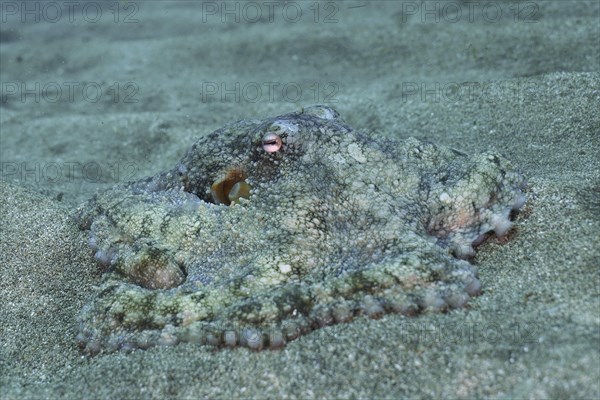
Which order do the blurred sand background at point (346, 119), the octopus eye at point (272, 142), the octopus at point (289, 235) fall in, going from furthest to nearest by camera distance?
the octopus eye at point (272, 142)
the octopus at point (289, 235)
the blurred sand background at point (346, 119)

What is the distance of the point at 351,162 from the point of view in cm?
396

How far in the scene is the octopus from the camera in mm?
3371

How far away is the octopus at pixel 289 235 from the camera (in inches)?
133

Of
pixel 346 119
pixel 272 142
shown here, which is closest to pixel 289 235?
pixel 272 142

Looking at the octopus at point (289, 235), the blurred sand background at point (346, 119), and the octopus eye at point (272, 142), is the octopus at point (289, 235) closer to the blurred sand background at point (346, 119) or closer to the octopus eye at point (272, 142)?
the octopus eye at point (272, 142)

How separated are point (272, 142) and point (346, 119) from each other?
3.21 metres

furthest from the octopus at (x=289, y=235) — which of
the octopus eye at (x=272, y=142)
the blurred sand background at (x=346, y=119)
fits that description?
the blurred sand background at (x=346, y=119)

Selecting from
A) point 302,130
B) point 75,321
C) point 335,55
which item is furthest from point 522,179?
point 335,55

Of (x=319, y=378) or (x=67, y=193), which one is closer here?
(x=319, y=378)

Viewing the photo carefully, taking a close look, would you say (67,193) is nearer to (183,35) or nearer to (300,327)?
(300,327)

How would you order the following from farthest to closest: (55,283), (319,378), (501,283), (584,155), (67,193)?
(67,193) < (584,155) < (55,283) < (501,283) < (319,378)

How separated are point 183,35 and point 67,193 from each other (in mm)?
4630

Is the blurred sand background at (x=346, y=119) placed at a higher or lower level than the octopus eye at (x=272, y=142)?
lower

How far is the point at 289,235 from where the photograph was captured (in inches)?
147
